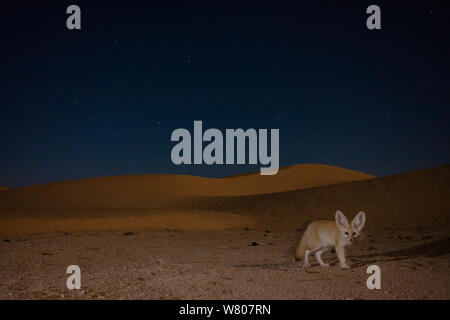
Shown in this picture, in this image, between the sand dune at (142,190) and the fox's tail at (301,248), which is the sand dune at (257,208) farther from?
the fox's tail at (301,248)

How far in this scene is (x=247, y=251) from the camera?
10094 millimetres

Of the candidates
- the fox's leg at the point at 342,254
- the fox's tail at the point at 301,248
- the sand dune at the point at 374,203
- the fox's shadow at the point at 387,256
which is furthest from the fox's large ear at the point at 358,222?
the sand dune at the point at 374,203

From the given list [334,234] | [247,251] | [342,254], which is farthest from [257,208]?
[334,234]

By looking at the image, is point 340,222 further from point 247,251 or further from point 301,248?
point 247,251

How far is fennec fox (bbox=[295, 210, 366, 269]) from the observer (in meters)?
5.96

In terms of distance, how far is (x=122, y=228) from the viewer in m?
17.1

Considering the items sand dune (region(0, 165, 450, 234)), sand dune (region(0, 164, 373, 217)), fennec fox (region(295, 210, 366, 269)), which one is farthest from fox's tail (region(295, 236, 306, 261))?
sand dune (region(0, 164, 373, 217))

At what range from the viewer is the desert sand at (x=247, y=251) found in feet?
17.4

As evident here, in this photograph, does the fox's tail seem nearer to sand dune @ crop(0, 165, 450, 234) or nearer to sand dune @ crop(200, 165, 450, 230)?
sand dune @ crop(200, 165, 450, 230)

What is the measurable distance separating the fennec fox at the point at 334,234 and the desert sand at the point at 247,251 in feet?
0.81

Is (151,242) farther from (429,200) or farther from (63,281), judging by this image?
(429,200)

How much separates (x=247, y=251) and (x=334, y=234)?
4250 millimetres

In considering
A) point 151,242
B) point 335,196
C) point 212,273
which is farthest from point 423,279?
point 335,196

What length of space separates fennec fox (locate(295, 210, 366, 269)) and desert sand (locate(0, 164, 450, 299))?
0.25m
